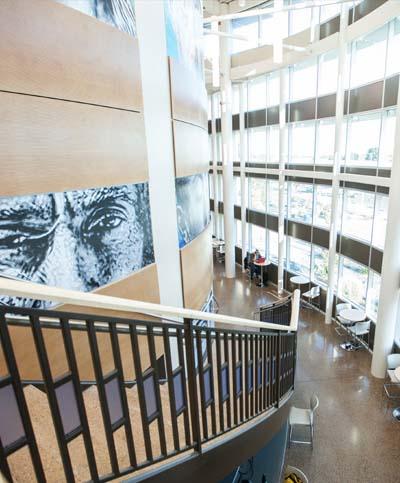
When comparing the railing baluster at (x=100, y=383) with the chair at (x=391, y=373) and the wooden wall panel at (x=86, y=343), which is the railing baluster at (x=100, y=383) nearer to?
the wooden wall panel at (x=86, y=343)

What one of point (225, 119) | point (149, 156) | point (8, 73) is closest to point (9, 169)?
point (8, 73)

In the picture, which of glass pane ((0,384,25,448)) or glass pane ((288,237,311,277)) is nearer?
glass pane ((0,384,25,448))

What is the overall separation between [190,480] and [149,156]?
3047mm

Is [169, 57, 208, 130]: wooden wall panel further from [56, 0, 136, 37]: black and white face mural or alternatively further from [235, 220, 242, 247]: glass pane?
[235, 220, 242, 247]: glass pane

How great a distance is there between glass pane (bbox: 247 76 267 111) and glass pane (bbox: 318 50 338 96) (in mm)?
3156

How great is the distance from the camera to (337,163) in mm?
9672

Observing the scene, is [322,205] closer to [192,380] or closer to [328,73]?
[328,73]

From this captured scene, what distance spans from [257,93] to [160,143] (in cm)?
1161

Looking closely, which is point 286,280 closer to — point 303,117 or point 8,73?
point 303,117

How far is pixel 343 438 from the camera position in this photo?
625 centimetres

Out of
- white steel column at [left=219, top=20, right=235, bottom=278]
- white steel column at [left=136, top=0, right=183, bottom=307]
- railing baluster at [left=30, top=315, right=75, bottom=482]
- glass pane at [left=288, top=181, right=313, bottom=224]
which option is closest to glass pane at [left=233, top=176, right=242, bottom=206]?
white steel column at [left=219, top=20, right=235, bottom=278]

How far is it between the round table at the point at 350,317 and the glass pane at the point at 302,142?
5212 mm

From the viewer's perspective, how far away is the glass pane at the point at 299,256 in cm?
1260

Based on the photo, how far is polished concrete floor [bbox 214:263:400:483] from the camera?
5.59m
